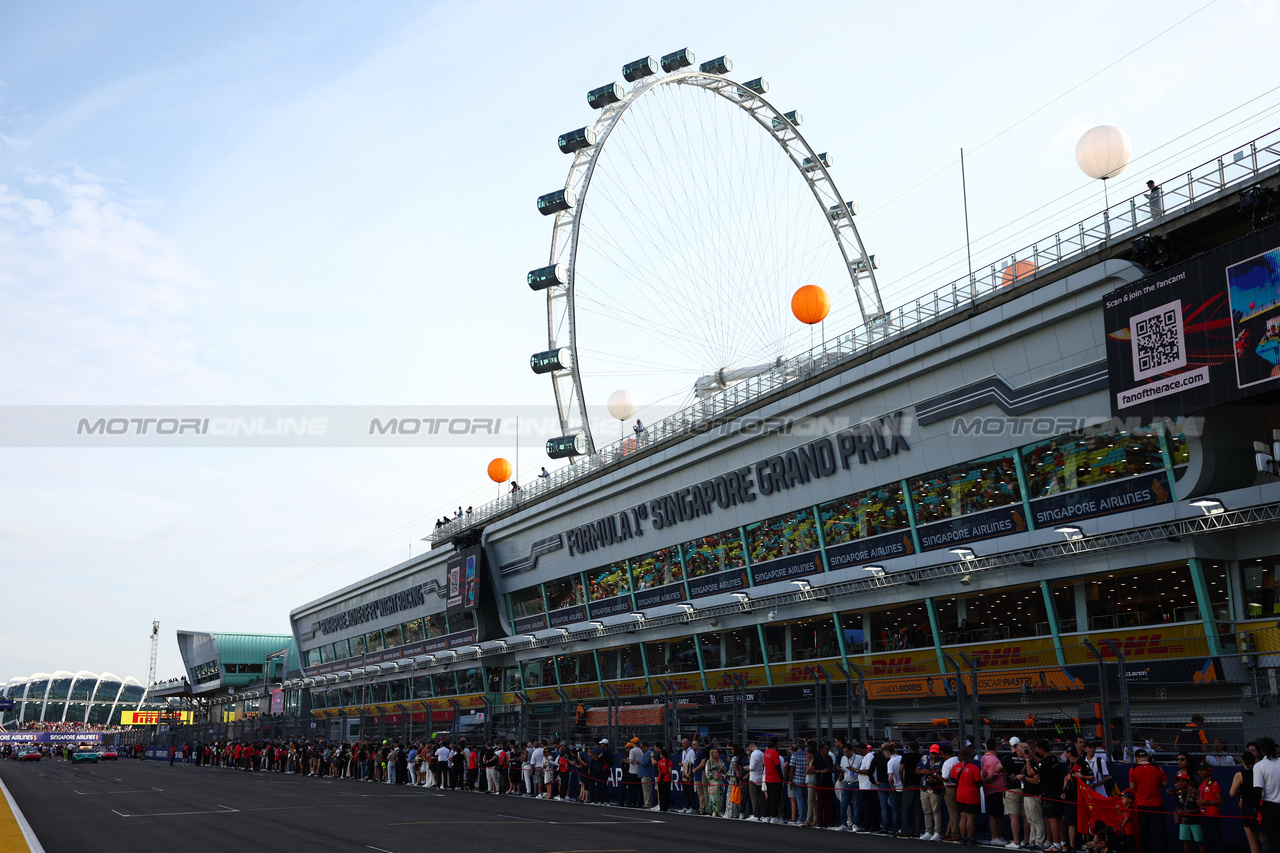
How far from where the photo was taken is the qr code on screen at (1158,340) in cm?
2294

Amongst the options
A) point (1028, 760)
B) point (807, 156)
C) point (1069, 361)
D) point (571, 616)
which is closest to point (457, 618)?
point (571, 616)

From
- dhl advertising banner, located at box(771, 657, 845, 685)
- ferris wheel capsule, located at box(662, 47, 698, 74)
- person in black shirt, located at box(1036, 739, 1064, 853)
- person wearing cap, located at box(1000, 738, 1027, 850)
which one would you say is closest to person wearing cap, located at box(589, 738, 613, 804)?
dhl advertising banner, located at box(771, 657, 845, 685)

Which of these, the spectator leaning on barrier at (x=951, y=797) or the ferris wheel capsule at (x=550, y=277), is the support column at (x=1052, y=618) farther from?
the ferris wheel capsule at (x=550, y=277)

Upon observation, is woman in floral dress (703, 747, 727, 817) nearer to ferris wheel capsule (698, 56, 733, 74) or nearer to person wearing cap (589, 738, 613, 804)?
person wearing cap (589, 738, 613, 804)

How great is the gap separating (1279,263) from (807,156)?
3600 centimetres

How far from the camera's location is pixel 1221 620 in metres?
24.5

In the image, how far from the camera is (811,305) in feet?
102

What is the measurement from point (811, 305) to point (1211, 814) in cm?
1893

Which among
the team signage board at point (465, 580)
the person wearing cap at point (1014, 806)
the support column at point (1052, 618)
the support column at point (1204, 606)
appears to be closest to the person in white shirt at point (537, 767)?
the support column at point (1052, 618)

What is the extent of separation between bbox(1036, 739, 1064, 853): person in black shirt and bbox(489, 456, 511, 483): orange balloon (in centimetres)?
4294

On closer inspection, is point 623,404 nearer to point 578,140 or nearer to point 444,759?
point 578,140

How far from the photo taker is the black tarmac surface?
17578 mm

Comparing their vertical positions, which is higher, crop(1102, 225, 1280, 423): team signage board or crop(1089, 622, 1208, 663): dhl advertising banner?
crop(1102, 225, 1280, 423): team signage board

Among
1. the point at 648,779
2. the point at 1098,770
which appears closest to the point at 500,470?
the point at 648,779
